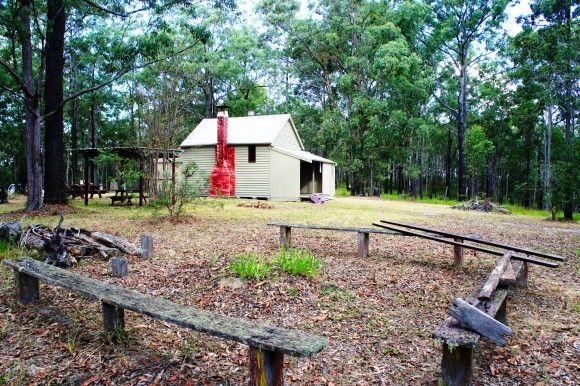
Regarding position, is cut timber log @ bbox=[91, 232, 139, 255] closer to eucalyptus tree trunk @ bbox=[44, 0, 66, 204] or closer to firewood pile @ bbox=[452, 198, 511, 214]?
eucalyptus tree trunk @ bbox=[44, 0, 66, 204]

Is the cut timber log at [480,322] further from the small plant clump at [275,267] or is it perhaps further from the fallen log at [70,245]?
the fallen log at [70,245]

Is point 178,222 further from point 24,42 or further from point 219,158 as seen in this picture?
point 219,158

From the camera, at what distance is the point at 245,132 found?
24625 millimetres

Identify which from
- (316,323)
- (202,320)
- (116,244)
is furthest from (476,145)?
(202,320)

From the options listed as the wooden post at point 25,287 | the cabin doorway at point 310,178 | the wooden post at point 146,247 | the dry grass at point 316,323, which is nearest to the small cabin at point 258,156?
the cabin doorway at point 310,178

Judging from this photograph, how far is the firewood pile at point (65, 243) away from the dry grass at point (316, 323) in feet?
1.04

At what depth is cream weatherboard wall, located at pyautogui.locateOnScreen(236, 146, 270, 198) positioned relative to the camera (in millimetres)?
22953

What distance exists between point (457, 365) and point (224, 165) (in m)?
21.8

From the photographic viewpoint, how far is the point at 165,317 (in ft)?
9.62

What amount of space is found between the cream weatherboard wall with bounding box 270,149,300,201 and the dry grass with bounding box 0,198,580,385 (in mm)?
15473

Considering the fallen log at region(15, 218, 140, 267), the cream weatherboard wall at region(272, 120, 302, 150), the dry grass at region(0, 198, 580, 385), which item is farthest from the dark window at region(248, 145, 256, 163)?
the fallen log at region(15, 218, 140, 267)

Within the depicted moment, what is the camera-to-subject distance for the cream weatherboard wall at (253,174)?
22953mm

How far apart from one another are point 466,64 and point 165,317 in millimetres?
32224

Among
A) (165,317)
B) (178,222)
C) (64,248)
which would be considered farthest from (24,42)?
(165,317)
